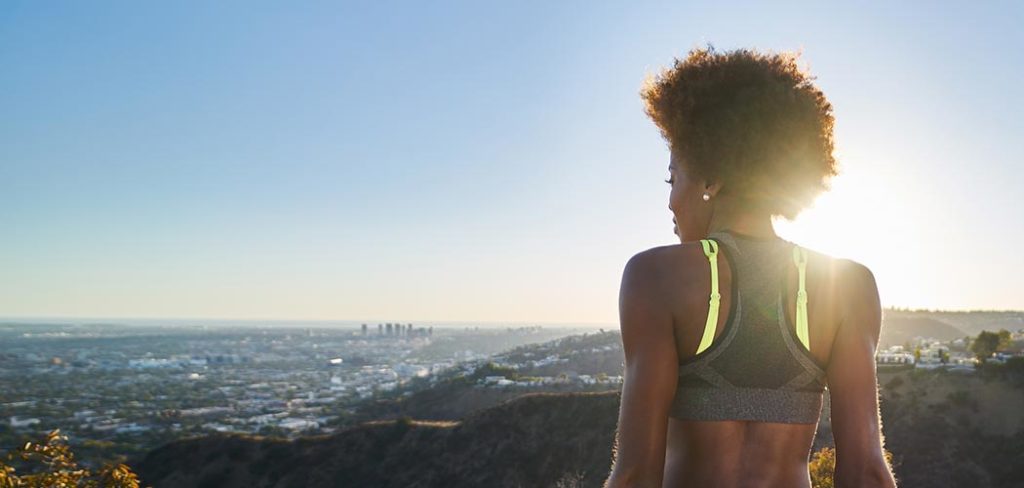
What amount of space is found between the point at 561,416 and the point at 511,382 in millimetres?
37169

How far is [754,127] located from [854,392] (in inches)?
30.3

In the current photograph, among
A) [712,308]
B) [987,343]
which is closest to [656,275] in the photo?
[712,308]

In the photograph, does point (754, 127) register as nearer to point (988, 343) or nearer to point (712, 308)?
point (712, 308)

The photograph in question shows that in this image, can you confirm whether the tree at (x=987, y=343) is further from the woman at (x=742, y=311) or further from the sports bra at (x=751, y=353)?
the sports bra at (x=751, y=353)

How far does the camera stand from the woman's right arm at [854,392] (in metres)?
2.04

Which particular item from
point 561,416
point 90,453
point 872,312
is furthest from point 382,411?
point 872,312

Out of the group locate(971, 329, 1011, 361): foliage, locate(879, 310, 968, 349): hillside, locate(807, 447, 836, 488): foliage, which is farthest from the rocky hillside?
locate(879, 310, 968, 349): hillside

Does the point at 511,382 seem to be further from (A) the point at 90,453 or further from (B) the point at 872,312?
(B) the point at 872,312

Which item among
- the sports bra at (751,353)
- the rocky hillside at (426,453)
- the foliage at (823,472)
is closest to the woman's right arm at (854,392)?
the sports bra at (751,353)

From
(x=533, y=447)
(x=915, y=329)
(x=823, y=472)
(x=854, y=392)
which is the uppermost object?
(x=854, y=392)

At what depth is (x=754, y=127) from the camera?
2.07 meters

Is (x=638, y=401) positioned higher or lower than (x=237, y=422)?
higher

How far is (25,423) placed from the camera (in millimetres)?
85500

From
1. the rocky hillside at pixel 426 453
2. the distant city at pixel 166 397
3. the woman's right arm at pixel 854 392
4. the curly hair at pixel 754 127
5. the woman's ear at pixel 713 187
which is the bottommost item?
the distant city at pixel 166 397
